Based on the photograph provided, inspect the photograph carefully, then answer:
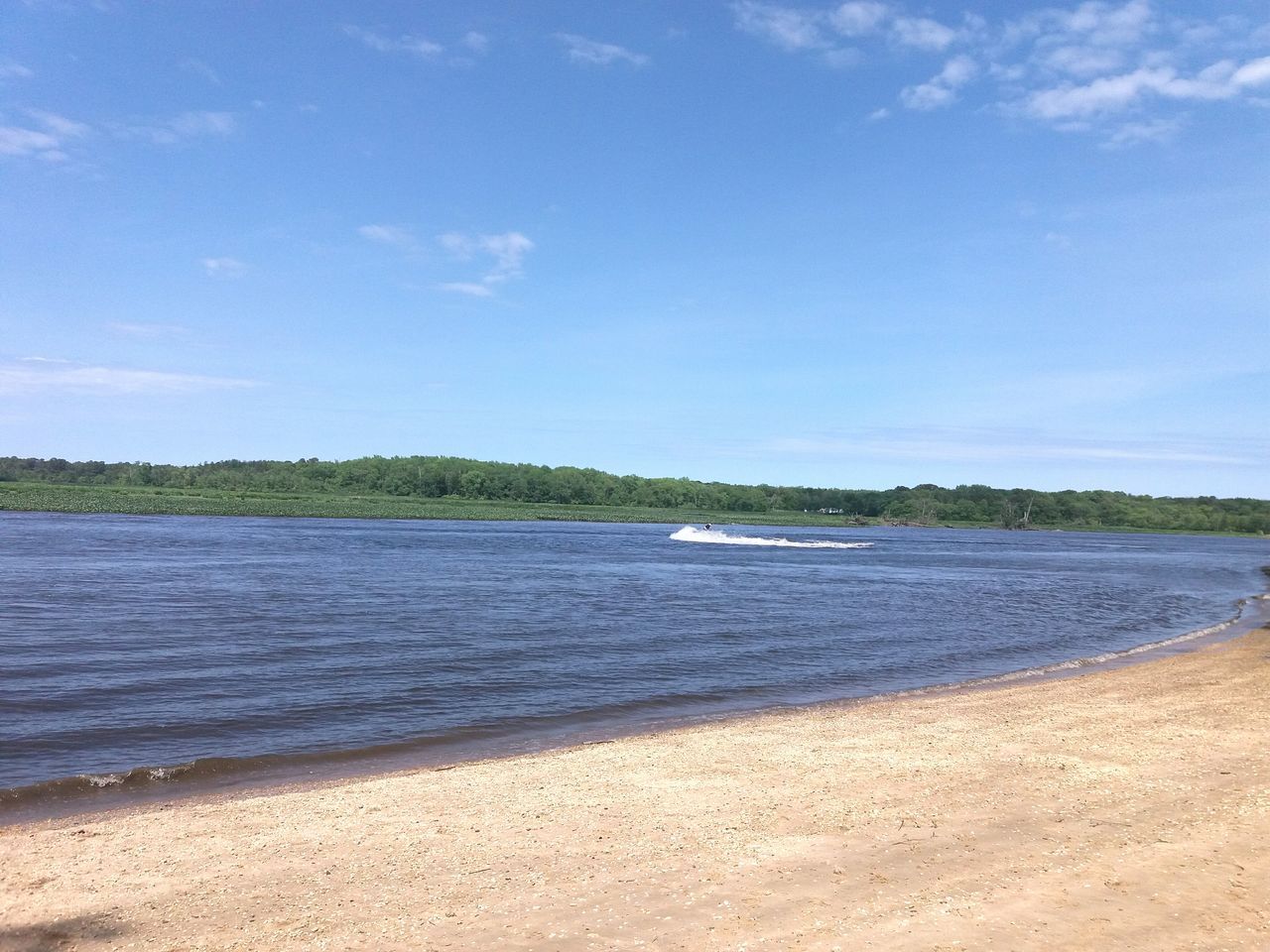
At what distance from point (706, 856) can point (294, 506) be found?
131 meters

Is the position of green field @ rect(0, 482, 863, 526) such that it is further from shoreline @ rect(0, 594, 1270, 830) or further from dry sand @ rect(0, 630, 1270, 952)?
dry sand @ rect(0, 630, 1270, 952)

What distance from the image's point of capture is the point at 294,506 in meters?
129

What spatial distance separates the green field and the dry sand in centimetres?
10518

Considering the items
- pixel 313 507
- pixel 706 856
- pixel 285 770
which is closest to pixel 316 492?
pixel 313 507

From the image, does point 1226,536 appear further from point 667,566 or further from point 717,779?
point 717,779

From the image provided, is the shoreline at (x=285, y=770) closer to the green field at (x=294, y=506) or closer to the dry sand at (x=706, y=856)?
the dry sand at (x=706, y=856)

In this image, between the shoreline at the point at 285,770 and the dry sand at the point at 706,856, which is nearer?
the dry sand at the point at 706,856

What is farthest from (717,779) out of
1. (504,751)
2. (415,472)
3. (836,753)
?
(415,472)

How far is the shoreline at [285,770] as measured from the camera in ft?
34.5

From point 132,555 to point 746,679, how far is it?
3948cm

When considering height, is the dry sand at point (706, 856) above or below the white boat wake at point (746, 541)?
above

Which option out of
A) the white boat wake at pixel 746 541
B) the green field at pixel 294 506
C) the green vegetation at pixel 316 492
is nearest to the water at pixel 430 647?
the white boat wake at pixel 746 541

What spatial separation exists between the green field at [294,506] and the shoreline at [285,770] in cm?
10142

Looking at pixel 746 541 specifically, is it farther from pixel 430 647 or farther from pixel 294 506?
pixel 430 647
